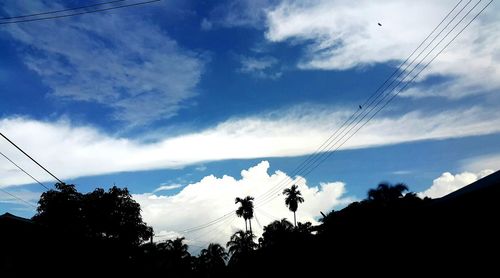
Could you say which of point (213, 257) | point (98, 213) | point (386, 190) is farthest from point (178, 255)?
point (386, 190)

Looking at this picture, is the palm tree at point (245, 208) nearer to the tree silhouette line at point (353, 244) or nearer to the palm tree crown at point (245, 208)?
the palm tree crown at point (245, 208)

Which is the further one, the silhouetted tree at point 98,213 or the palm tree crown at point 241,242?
the palm tree crown at point 241,242

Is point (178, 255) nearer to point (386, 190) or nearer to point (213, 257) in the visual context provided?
point (213, 257)

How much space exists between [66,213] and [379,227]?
4804 cm

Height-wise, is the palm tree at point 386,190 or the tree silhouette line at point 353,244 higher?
the palm tree at point 386,190

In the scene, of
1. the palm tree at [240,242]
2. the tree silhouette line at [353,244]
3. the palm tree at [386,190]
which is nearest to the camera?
the tree silhouette line at [353,244]

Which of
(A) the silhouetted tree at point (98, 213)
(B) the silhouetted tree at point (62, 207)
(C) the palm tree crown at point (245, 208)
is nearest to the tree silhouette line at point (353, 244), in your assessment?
(A) the silhouetted tree at point (98, 213)

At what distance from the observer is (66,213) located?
50.5 m

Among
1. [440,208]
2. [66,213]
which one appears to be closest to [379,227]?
[440,208]

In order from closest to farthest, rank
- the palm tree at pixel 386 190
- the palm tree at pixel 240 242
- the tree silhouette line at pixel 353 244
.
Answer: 1. the tree silhouette line at pixel 353 244
2. the palm tree at pixel 386 190
3. the palm tree at pixel 240 242

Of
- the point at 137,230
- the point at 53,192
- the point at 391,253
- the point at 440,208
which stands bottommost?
the point at 391,253

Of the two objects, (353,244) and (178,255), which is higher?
(178,255)

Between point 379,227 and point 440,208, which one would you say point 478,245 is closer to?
point 440,208

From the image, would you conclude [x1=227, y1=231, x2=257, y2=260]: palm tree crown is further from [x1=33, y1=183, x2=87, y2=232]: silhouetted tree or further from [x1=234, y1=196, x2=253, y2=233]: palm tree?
[x1=33, y1=183, x2=87, y2=232]: silhouetted tree
